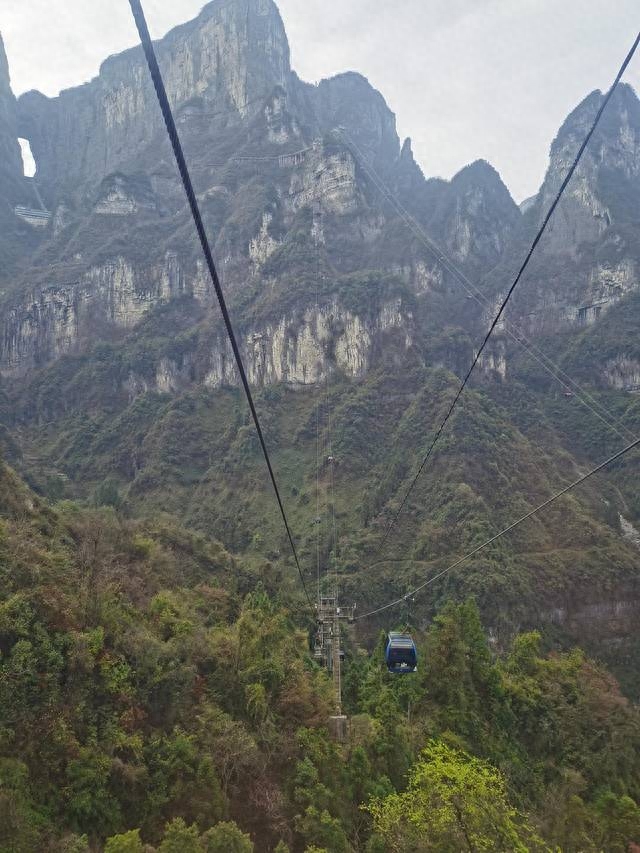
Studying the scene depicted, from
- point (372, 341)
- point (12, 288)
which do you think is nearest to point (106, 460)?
point (372, 341)

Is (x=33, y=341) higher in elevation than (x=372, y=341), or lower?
higher

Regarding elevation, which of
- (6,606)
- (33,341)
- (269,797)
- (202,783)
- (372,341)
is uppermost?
(33,341)

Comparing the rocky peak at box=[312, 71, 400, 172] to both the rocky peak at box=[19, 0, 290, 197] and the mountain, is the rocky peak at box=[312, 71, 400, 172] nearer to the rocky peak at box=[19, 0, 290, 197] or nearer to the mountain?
the mountain

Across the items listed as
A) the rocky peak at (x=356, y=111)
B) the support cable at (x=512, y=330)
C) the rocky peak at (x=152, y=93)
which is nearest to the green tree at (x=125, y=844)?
the support cable at (x=512, y=330)

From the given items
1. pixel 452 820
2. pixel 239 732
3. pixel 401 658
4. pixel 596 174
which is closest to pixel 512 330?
pixel 596 174

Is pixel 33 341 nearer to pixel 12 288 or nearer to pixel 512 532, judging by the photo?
pixel 12 288

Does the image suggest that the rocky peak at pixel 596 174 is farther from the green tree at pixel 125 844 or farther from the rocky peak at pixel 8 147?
the green tree at pixel 125 844
